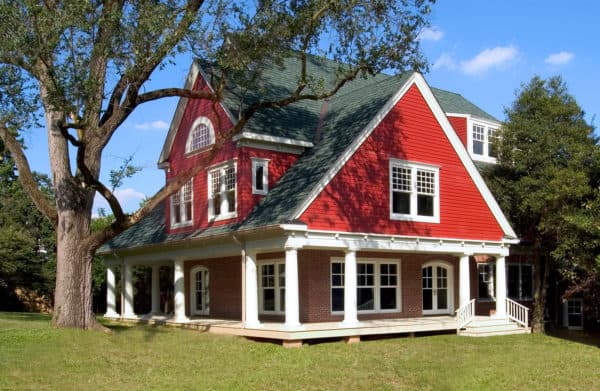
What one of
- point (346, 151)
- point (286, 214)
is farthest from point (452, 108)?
point (286, 214)

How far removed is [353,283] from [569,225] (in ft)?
23.9

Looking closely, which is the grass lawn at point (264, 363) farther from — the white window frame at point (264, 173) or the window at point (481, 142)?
the window at point (481, 142)

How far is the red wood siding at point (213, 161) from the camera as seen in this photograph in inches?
872

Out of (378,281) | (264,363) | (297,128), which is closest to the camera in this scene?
(264,363)

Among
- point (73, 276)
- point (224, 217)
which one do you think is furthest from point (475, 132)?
point (73, 276)

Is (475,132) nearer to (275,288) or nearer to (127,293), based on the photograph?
(275,288)

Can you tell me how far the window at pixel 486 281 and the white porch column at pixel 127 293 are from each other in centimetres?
1397

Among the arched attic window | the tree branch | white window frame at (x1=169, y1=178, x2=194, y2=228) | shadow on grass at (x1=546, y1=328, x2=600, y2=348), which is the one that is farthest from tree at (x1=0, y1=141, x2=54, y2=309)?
shadow on grass at (x1=546, y1=328, x2=600, y2=348)

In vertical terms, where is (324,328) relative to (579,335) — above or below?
above

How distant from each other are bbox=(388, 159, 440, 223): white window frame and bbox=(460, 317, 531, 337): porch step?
12.0 feet

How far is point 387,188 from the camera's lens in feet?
73.9

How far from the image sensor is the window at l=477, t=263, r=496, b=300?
28.6 m

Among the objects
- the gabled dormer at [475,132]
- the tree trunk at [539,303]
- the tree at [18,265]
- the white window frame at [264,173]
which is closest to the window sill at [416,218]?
the white window frame at [264,173]

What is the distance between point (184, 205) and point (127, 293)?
5.44 meters
